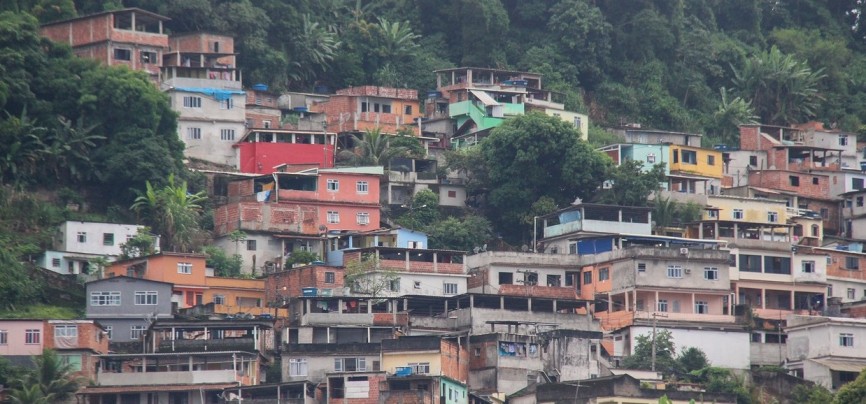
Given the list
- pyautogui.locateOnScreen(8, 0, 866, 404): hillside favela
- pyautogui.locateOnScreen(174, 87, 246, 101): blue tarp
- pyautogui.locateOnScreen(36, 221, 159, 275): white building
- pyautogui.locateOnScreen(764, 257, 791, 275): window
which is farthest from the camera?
pyautogui.locateOnScreen(174, 87, 246, 101): blue tarp

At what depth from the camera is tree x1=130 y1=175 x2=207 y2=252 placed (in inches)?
2788

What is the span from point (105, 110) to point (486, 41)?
23.2 metres

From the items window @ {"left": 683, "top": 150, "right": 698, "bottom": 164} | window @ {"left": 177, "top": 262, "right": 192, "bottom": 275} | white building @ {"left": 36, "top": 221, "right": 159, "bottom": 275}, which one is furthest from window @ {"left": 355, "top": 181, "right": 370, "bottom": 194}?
window @ {"left": 683, "top": 150, "right": 698, "bottom": 164}

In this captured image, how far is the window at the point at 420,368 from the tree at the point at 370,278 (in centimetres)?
698

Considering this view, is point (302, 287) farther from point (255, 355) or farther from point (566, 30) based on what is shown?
point (566, 30)

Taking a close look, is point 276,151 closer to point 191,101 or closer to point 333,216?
point 191,101

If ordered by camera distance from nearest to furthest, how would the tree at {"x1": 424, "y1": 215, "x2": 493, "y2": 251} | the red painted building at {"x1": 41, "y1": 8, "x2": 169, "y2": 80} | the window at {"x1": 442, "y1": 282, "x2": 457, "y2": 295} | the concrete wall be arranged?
the concrete wall, the window at {"x1": 442, "y1": 282, "x2": 457, "y2": 295}, the tree at {"x1": 424, "y1": 215, "x2": 493, "y2": 251}, the red painted building at {"x1": 41, "y1": 8, "x2": 169, "y2": 80}

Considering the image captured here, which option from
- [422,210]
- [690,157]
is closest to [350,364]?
[422,210]

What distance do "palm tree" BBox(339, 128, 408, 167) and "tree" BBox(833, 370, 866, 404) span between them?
89.3ft

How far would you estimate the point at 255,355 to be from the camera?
2425 inches

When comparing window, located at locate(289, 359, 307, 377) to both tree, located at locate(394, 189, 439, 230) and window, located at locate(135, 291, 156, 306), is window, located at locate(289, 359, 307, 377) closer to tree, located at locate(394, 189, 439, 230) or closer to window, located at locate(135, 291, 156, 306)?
window, located at locate(135, 291, 156, 306)

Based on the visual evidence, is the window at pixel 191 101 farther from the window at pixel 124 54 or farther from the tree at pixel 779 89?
the tree at pixel 779 89

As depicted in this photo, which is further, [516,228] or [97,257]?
[516,228]

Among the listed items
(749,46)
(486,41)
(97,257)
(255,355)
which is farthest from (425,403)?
(749,46)
